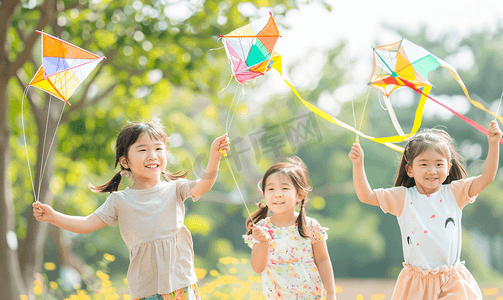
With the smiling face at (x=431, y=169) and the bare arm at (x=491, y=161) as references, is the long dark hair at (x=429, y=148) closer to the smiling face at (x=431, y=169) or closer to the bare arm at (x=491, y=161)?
the smiling face at (x=431, y=169)

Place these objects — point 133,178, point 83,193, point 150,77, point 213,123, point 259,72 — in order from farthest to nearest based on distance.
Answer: point 213,123, point 83,193, point 150,77, point 133,178, point 259,72

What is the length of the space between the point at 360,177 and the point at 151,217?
43.7 inches

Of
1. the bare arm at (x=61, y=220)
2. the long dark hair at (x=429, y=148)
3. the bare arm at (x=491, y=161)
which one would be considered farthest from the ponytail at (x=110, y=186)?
the bare arm at (x=491, y=161)

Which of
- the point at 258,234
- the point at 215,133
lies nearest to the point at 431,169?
the point at 258,234

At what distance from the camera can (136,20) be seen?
4.60 meters

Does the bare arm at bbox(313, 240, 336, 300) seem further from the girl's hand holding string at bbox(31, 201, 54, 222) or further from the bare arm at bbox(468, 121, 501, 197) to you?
the girl's hand holding string at bbox(31, 201, 54, 222)

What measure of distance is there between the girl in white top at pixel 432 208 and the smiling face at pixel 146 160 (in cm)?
102

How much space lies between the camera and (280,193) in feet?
7.86

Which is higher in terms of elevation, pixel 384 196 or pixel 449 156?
pixel 449 156

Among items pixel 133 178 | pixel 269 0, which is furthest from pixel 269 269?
pixel 269 0

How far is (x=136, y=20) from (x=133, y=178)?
→ 261 cm

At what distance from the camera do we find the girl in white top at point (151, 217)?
2244 millimetres

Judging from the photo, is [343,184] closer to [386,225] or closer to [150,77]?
[386,225]

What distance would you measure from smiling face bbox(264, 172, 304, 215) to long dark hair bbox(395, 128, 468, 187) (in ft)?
2.06
